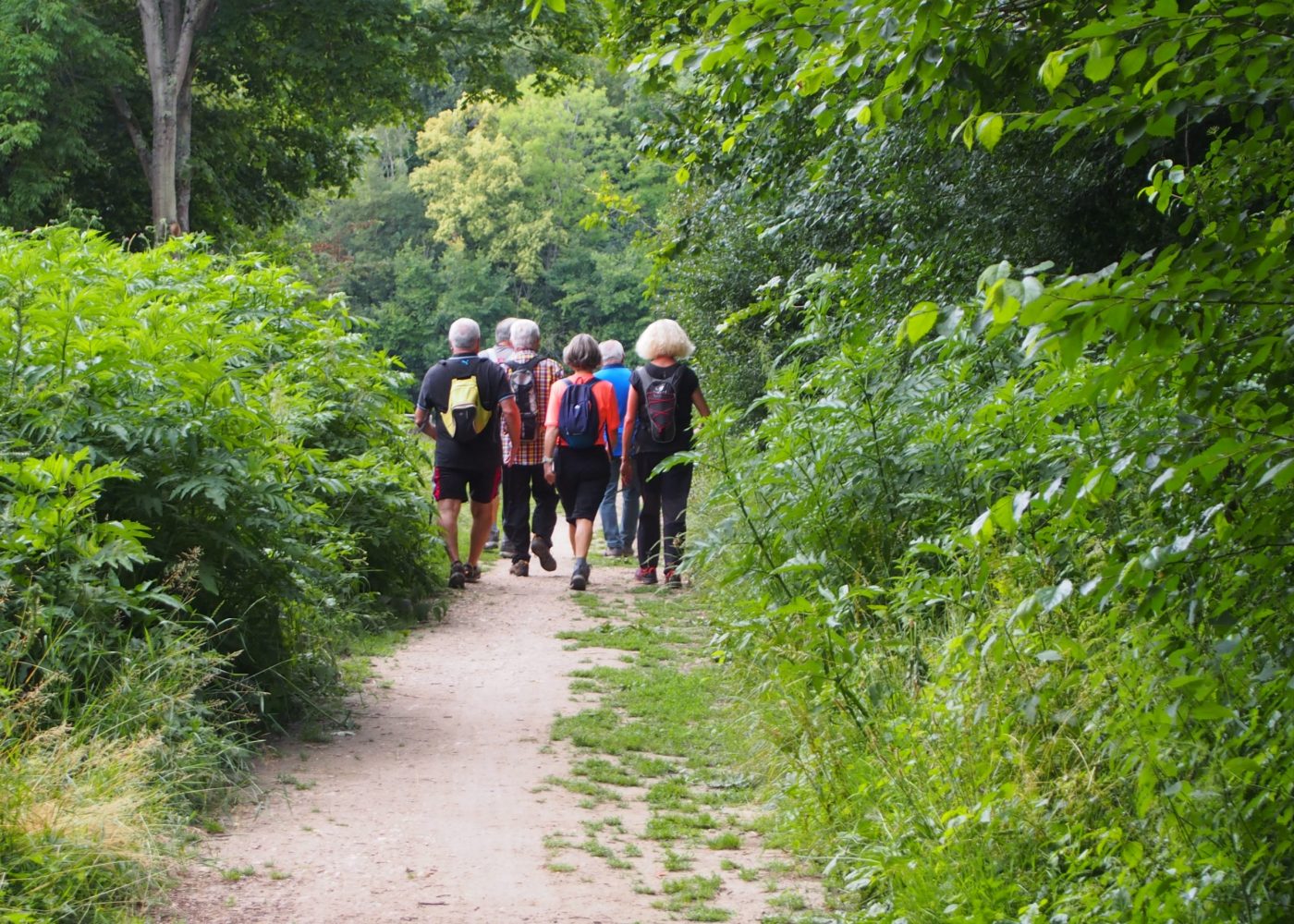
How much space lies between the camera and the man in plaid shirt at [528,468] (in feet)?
39.5

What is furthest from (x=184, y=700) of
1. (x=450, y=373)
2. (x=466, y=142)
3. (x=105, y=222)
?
(x=466, y=142)

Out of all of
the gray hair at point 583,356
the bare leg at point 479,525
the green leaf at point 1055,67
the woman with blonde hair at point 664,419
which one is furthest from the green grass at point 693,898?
the gray hair at point 583,356

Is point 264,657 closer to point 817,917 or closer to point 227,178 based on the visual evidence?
point 817,917

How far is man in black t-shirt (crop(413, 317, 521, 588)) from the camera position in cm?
1089

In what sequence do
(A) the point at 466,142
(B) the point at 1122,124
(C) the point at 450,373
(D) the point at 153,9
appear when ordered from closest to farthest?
1. (B) the point at 1122,124
2. (C) the point at 450,373
3. (D) the point at 153,9
4. (A) the point at 466,142

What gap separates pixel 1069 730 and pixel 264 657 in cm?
379

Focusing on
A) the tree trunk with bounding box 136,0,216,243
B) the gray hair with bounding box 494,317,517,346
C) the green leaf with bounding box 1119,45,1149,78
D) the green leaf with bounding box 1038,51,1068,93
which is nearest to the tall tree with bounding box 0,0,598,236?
the tree trunk with bounding box 136,0,216,243

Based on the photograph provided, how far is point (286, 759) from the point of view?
614 centimetres

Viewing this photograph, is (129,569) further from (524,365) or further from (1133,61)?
(524,365)

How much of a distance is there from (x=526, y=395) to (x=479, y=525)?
1.29 meters

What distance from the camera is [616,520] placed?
14.3 meters

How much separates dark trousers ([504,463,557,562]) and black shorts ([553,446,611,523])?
35 cm

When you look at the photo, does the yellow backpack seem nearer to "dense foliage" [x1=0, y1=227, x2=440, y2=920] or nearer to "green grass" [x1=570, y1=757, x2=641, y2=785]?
"dense foliage" [x1=0, y1=227, x2=440, y2=920]

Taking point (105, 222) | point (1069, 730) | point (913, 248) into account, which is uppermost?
point (105, 222)
